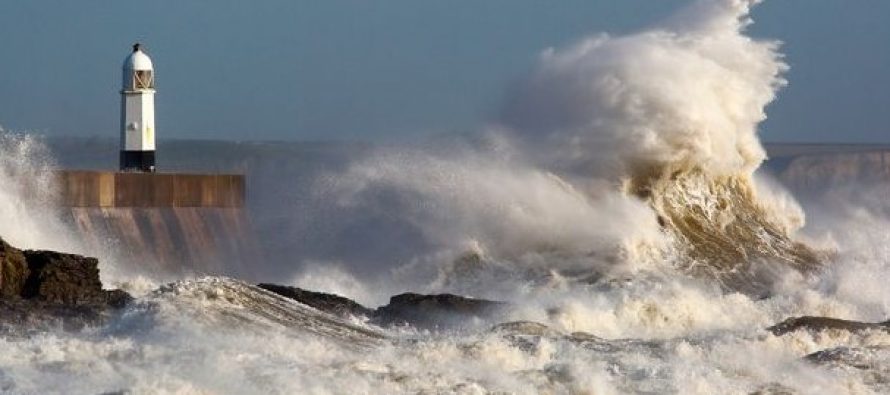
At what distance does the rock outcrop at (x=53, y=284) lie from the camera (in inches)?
482

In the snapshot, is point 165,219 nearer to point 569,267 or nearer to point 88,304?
point 569,267

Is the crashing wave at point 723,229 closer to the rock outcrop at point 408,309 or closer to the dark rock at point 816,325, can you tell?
the dark rock at point 816,325

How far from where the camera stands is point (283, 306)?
530 inches

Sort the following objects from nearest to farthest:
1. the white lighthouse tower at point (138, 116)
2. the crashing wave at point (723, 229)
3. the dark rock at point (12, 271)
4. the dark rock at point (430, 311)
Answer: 1. the dark rock at point (12, 271)
2. the dark rock at point (430, 311)
3. the white lighthouse tower at point (138, 116)
4. the crashing wave at point (723, 229)

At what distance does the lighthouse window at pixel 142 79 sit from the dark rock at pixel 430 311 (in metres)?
5.98

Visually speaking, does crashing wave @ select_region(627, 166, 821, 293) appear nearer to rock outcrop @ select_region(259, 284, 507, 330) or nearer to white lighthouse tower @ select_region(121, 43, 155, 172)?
white lighthouse tower @ select_region(121, 43, 155, 172)

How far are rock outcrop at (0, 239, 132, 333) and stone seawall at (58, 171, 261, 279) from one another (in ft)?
15.4

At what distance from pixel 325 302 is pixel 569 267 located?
5196 mm

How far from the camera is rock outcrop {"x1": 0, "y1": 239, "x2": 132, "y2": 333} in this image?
40.2ft

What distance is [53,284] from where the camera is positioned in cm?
1293

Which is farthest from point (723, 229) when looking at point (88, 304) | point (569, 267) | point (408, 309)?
point (88, 304)

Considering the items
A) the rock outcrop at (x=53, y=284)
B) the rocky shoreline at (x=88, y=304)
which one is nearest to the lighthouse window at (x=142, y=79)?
the rocky shoreline at (x=88, y=304)

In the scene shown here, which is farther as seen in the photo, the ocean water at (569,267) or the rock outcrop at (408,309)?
the rock outcrop at (408,309)

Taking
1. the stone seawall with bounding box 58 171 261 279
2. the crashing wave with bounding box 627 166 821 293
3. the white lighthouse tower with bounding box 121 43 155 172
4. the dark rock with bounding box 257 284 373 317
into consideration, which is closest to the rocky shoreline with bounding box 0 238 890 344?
the dark rock with bounding box 257 284 373 317
